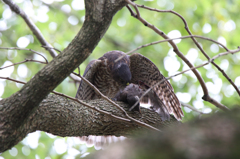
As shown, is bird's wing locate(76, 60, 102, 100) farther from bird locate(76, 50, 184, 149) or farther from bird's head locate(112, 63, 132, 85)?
bird's head locate(112, 63, 132, 85)

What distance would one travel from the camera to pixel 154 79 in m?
4.67

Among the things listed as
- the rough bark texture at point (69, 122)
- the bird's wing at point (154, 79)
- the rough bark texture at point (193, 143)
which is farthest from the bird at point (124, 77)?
the rough bark texture at point (193, 143)

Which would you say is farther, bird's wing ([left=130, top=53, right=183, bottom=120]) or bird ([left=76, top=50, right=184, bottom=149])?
bird ([left=76, top=50, right=184, bottom=149])

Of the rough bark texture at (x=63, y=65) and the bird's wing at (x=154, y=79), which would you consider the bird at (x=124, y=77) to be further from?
the rough bark texture at (x=63, y=65)

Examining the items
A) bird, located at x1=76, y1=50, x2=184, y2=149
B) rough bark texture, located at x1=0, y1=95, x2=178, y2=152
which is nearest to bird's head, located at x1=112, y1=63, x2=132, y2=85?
bird, located at x1=76, y1=50, x2=184, y2=149

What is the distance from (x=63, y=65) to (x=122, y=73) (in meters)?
2.43

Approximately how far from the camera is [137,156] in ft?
2.86

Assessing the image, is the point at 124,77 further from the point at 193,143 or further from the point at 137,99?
the point at 193,143

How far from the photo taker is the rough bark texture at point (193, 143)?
0.83 m

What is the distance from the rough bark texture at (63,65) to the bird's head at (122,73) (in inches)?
92.6

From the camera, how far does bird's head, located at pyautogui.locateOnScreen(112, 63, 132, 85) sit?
15.0 feet

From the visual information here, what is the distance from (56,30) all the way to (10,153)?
3222 mm

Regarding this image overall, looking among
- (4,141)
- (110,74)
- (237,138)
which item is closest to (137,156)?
(237,138)

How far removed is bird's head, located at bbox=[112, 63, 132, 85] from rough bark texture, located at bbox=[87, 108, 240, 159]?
3.55m
